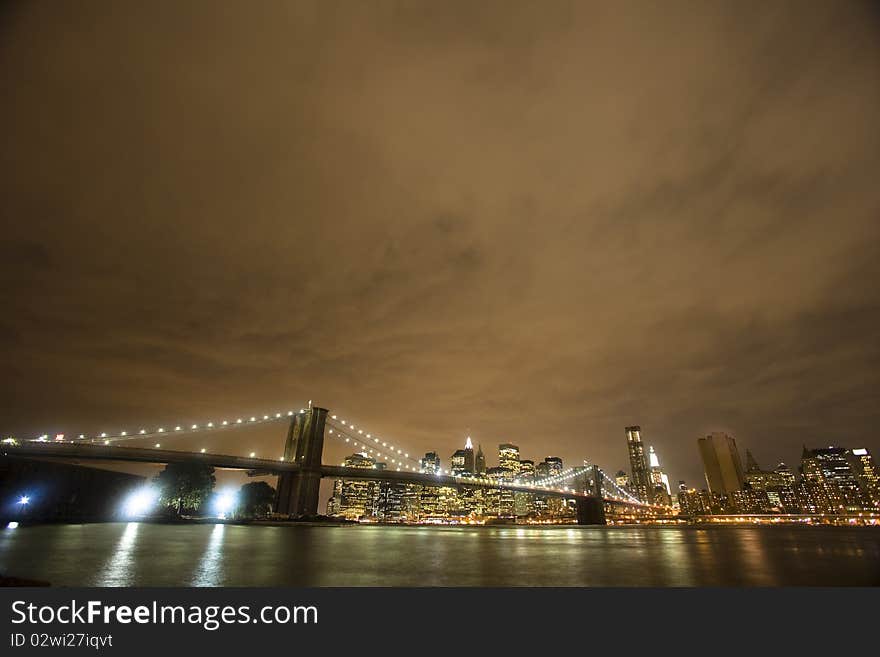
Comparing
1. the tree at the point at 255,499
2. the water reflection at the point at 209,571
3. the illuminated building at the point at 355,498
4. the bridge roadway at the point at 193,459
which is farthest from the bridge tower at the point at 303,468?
the illuminated building at the point at 355,498

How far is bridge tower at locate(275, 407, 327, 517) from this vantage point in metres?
72.2

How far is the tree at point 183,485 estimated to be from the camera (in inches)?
2911

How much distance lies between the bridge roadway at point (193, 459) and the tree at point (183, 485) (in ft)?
18.0

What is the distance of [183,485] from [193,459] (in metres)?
12.8

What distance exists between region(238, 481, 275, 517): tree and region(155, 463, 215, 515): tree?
11.2m

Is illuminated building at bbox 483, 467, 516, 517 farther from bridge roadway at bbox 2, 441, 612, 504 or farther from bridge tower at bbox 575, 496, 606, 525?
bridge roadway at bbox 2, 441, 612, 504

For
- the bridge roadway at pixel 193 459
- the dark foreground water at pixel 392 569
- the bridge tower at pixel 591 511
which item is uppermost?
the bridge roadway at pixel 193 459

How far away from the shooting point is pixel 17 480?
5619 centimetres

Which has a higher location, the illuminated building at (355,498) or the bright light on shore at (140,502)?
the illuminated building at (355,498)

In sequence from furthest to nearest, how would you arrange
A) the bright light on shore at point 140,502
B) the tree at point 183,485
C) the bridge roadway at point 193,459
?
the bright light on shore at point 140,502 → the tree at point 183,485 → the bridge roadway at point 193,459

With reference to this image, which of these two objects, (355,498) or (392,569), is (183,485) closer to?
(392,569)

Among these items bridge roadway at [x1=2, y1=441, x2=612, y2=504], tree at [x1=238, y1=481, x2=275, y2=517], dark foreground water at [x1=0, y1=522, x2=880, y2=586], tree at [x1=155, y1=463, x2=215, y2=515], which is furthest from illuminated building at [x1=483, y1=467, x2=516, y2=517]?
dark foreground water at [x1=0, y1=522, x2=880, y2=586]

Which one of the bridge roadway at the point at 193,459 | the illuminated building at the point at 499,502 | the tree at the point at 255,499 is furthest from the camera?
the illuminated building at the point at 499,502

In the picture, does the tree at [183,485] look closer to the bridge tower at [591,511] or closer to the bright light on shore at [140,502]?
the bright light on shore at [140,502]
